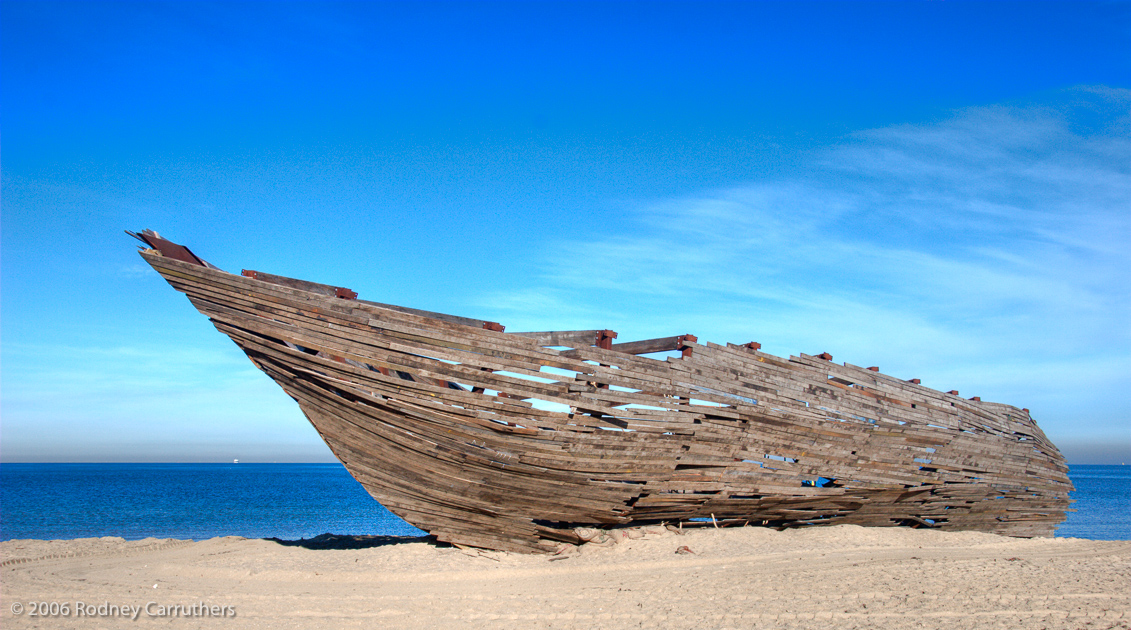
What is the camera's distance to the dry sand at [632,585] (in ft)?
21.7

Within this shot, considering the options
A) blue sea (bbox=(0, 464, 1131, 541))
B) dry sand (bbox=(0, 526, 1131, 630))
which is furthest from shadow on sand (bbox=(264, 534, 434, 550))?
blue sea (bbox=(0, 464, 1131, 541))

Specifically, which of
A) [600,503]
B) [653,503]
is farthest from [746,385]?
[600,503]

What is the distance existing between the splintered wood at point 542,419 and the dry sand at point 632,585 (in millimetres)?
652

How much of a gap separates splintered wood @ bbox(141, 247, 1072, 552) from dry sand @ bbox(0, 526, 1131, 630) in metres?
0.65

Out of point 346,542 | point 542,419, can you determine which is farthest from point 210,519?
point 542,419

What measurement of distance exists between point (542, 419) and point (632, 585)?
7.77 feet

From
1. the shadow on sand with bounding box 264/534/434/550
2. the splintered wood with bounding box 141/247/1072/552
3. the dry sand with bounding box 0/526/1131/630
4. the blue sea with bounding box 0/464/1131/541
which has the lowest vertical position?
the blue sea with bounding box 0/464/1131/541

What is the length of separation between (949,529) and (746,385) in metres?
6.86

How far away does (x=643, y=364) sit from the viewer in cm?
905

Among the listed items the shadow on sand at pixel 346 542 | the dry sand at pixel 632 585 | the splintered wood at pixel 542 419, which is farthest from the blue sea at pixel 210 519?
the splintered wood at pixel 542 419

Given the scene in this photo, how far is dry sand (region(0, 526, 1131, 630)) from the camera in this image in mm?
6621

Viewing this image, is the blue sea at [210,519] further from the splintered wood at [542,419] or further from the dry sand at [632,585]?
the splintered wood at [542,419]

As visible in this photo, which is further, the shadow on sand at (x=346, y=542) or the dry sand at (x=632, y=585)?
the shadow on sand at (x=346, y=542)

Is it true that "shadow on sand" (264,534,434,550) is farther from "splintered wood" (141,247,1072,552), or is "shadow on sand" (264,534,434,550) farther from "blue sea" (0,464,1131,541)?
"blue sea" (0,464,1131,541)
